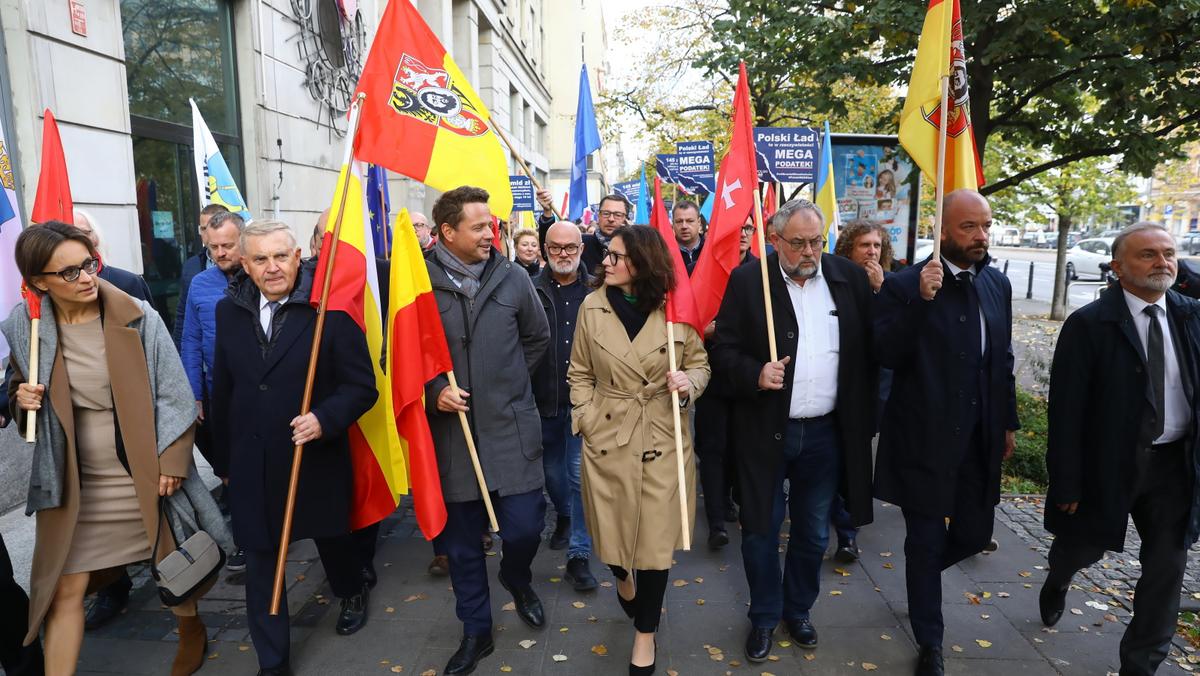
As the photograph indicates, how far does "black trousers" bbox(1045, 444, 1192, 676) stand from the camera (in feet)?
10.8

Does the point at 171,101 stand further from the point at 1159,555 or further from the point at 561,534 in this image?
the point at 1159,555

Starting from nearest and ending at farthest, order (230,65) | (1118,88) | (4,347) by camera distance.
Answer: (4,347)
(1118,88)
(230,65)

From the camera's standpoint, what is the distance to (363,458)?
3.83 metres

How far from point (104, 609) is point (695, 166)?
31.4 feet

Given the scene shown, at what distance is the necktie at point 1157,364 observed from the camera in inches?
128

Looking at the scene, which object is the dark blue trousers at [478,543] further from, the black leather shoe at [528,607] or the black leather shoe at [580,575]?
the black leather shoe at [580,575]

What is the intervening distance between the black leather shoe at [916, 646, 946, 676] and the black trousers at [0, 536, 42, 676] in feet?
13.0

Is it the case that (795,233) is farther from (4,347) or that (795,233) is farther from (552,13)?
(552,13)

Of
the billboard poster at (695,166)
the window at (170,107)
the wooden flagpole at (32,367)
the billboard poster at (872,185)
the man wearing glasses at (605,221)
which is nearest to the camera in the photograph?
the wooden flagpole at (32,367)

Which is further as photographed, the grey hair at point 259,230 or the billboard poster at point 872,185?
the billboard poster at point 872,185

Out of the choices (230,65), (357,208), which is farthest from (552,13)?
(357,208)

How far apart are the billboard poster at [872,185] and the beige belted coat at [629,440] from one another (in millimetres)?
7035

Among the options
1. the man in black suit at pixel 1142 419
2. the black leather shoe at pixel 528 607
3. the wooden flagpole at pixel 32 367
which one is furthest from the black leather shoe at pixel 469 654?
the man in black suit at pixel 1142 419

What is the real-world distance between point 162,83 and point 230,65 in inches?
49.3
